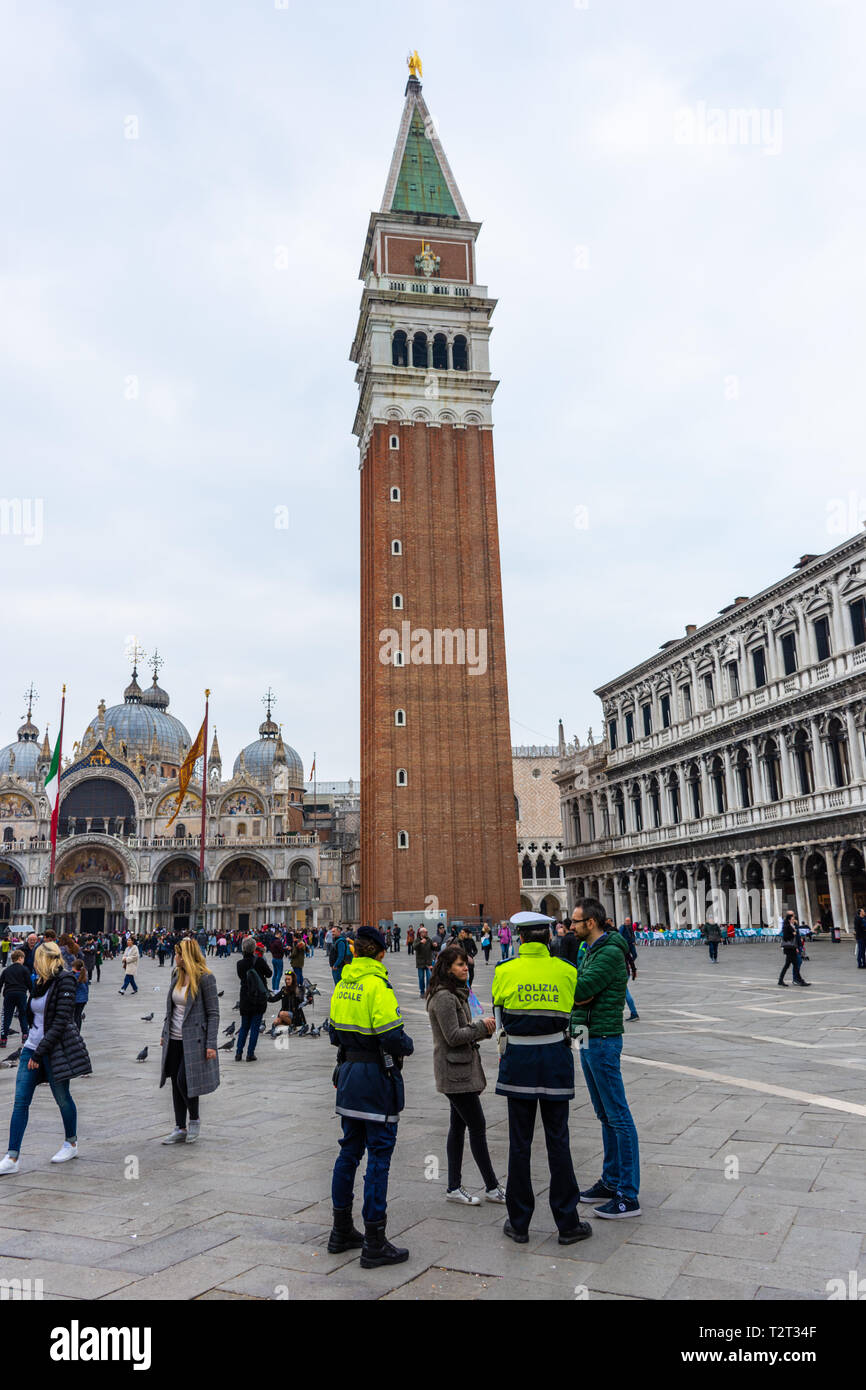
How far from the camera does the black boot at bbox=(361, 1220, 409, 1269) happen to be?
4816mm

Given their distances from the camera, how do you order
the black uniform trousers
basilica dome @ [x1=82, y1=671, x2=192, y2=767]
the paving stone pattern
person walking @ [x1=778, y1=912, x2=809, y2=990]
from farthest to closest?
basilica dome @ [x1=82, y1=671, x2=192, y2=767] → person walking @ [x1=778, y1=912, x2=809, y2=990] → the black uniform trousers → the paving stone pattern

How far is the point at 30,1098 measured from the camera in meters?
7.07

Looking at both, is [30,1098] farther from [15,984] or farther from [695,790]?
[695,790]

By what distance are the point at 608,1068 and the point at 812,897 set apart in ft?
101

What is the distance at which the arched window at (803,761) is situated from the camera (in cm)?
3409

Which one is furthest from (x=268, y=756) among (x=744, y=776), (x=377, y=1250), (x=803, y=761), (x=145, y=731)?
(x=377, y=1250)

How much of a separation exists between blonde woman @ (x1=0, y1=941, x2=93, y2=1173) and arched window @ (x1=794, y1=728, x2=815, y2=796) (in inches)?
1224

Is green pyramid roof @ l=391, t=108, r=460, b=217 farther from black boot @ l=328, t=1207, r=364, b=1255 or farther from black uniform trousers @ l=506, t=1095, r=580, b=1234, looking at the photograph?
black boot @ l=328, t=1207, r=364, b=1255

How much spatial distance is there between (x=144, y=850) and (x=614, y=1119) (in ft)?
218

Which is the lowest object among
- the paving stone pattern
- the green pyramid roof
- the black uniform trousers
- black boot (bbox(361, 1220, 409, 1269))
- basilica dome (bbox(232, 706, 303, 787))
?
the paving stone pattern

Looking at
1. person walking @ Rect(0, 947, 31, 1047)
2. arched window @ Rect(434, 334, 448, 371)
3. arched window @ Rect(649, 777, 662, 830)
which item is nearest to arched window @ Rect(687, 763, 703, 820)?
arched window @ Rect(649, 777, 662, 830)

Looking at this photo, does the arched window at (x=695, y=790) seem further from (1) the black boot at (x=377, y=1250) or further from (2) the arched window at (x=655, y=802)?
(1) the black boot at (x=377, y=1250)
